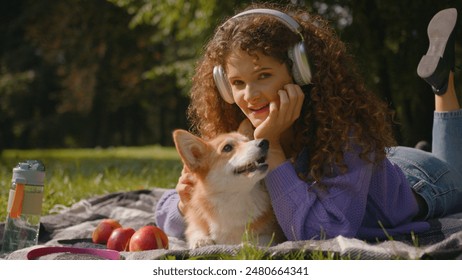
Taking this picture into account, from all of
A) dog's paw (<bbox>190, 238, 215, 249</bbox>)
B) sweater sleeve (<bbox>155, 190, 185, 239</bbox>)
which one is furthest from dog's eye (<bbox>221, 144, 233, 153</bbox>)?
sweater sleeve (<bbox>155, 190, 185, 239</bbox>)

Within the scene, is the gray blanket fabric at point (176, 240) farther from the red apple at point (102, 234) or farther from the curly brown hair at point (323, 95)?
the curly brown hair at point (323, 95)

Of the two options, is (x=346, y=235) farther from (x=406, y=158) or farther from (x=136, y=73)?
(x=136, y=73)

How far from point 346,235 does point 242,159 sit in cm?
60

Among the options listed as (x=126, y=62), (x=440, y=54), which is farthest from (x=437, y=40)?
(x=126, y=62)

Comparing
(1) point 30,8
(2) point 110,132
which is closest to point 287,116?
(1) point 30,8

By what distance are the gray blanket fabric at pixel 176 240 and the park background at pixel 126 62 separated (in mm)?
2731

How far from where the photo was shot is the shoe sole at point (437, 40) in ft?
11.0

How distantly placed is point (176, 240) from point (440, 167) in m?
1.74

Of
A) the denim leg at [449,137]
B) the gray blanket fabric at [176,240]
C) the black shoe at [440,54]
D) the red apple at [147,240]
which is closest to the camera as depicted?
the gray blanket fabric at [176,240]

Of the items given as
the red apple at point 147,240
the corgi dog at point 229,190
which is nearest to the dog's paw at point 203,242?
the corgi dog at point 229,190

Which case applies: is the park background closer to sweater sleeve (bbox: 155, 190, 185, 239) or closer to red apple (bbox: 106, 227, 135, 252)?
sweater sleeve (bbox: 155, 190, 185, 239)

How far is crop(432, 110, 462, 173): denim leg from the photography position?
3.73 m

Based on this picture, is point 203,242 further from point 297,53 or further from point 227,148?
point 297,53

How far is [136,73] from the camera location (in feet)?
60.7
